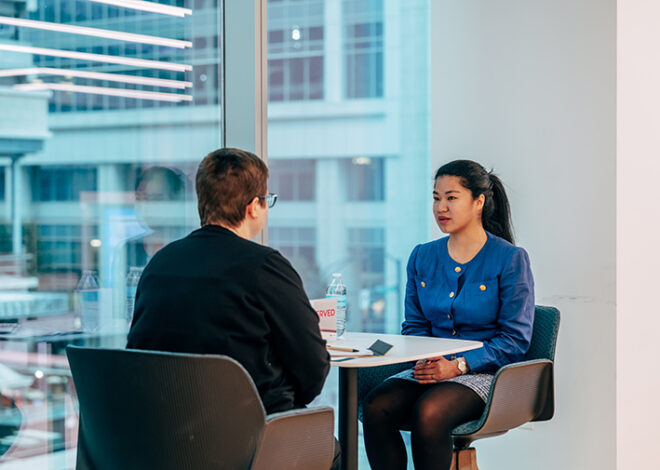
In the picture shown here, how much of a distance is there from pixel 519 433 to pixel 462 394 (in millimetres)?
1216

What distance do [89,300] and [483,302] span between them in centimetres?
133

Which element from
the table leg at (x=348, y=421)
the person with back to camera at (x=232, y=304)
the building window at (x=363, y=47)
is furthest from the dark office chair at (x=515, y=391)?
the building window at (x=363, y=47)

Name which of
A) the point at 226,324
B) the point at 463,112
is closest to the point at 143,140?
the point at 226,324

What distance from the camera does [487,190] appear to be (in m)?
2.94

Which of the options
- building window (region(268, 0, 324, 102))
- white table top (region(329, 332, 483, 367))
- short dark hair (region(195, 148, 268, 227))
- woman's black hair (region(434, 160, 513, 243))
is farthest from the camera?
building window (region(268, 0, 324, 102))

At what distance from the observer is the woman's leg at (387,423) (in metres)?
2.61

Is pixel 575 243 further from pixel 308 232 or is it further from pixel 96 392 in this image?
pixel 96 392

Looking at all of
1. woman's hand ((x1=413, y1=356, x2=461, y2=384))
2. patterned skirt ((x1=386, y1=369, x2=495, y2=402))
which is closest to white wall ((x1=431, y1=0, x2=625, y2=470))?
patterned skirt ((x1=386, y1=369, x2=495, y2=402))

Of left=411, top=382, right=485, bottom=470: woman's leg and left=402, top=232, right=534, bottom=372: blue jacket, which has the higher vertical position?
left=402, top=232, right=534, bottom=372: blue jacket

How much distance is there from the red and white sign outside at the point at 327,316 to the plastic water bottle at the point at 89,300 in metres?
0.76

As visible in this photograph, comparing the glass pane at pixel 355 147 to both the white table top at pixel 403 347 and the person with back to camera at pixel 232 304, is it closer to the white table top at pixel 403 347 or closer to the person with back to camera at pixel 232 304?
the white table top at pixel 403 347

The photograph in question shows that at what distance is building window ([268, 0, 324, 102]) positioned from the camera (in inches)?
151

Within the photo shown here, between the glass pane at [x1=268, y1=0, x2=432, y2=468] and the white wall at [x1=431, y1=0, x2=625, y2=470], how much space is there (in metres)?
0.49

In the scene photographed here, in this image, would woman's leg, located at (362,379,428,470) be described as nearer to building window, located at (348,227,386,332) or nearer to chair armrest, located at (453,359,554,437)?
chair armrest, located at (453,359,554,437)
